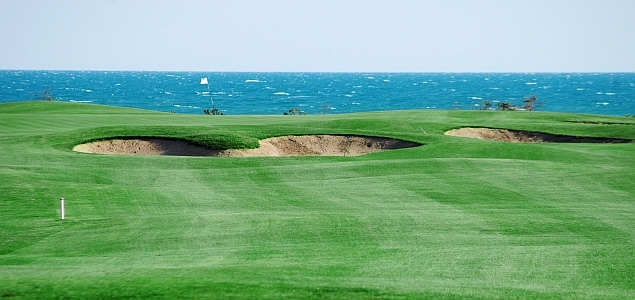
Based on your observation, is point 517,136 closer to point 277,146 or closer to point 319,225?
point 277,146

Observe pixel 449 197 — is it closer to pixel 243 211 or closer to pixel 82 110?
pixel 243 211

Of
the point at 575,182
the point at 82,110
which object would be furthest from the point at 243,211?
the point at 82,110

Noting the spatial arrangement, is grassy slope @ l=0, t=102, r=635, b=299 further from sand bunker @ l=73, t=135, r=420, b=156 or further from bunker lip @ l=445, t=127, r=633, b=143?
bunker lip @ l=445, t=127, r=633, b=143

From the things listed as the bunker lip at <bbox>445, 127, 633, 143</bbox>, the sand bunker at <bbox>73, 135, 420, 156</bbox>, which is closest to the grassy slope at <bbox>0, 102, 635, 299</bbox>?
the sand bunker at <bbox>73, 135, 420, 156</bbox>

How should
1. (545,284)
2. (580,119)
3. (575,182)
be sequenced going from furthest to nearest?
(580,119), (575,182), (545,284)

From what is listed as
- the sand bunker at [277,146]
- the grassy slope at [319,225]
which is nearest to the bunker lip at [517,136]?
the grassy slope at [319,225]

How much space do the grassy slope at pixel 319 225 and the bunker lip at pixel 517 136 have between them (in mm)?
5945

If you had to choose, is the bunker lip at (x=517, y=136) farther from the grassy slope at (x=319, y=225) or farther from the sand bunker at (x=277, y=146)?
the sand bunker at (x=277, y=146)

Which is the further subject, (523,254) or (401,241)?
(401,241)

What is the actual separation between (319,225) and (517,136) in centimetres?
2356

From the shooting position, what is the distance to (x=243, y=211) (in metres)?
17.3

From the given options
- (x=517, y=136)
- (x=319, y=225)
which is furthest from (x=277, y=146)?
(x=319, y=225)

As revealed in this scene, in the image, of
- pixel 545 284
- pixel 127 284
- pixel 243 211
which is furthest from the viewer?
pixel 243 211

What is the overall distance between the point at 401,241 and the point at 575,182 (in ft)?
28.4
